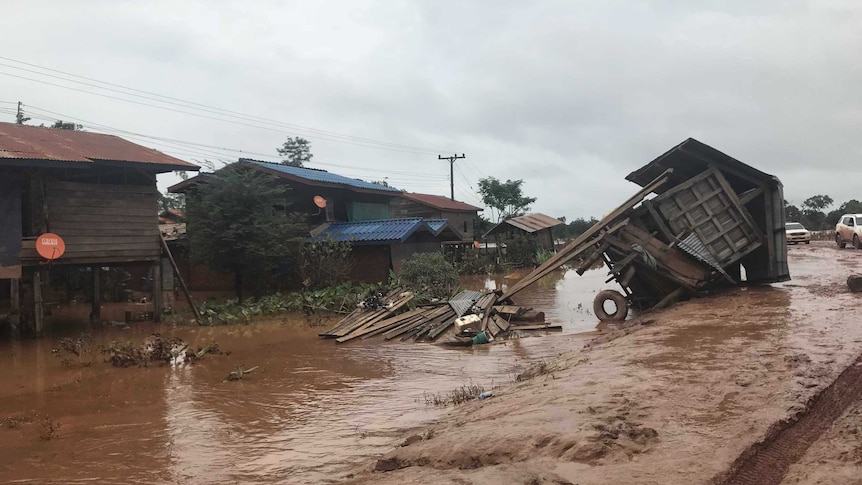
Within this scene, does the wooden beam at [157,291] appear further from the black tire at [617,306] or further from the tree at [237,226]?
the black tire at [617,306]

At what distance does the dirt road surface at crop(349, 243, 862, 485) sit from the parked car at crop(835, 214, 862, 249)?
22407mm

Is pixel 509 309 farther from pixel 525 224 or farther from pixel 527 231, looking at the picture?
pixel 525 224

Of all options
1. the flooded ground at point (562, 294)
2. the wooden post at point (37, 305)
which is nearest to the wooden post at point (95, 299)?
the wooden post at point (37, 305)

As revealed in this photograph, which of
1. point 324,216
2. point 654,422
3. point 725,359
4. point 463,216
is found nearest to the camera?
point 654,422

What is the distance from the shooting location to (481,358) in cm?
1098

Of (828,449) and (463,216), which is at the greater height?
(463,216)

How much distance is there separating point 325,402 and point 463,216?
126 ft

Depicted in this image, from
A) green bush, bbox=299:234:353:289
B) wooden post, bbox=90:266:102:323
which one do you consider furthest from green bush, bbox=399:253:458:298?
wooden post, bbox=90:266:102:323


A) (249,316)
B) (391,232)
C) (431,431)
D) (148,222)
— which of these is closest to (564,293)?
(391,232)

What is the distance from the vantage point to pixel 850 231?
26906mm

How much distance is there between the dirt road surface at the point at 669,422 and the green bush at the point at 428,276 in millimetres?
9802

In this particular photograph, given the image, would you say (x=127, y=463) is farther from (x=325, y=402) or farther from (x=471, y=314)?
(x=471, y=314)

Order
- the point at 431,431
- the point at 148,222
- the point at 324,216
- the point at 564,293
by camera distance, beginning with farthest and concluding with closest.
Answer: the point at 324,216, the point at 564,293, the point at 148,222, the point at 431,431

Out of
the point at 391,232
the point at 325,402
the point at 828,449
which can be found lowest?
the point at 325,402
